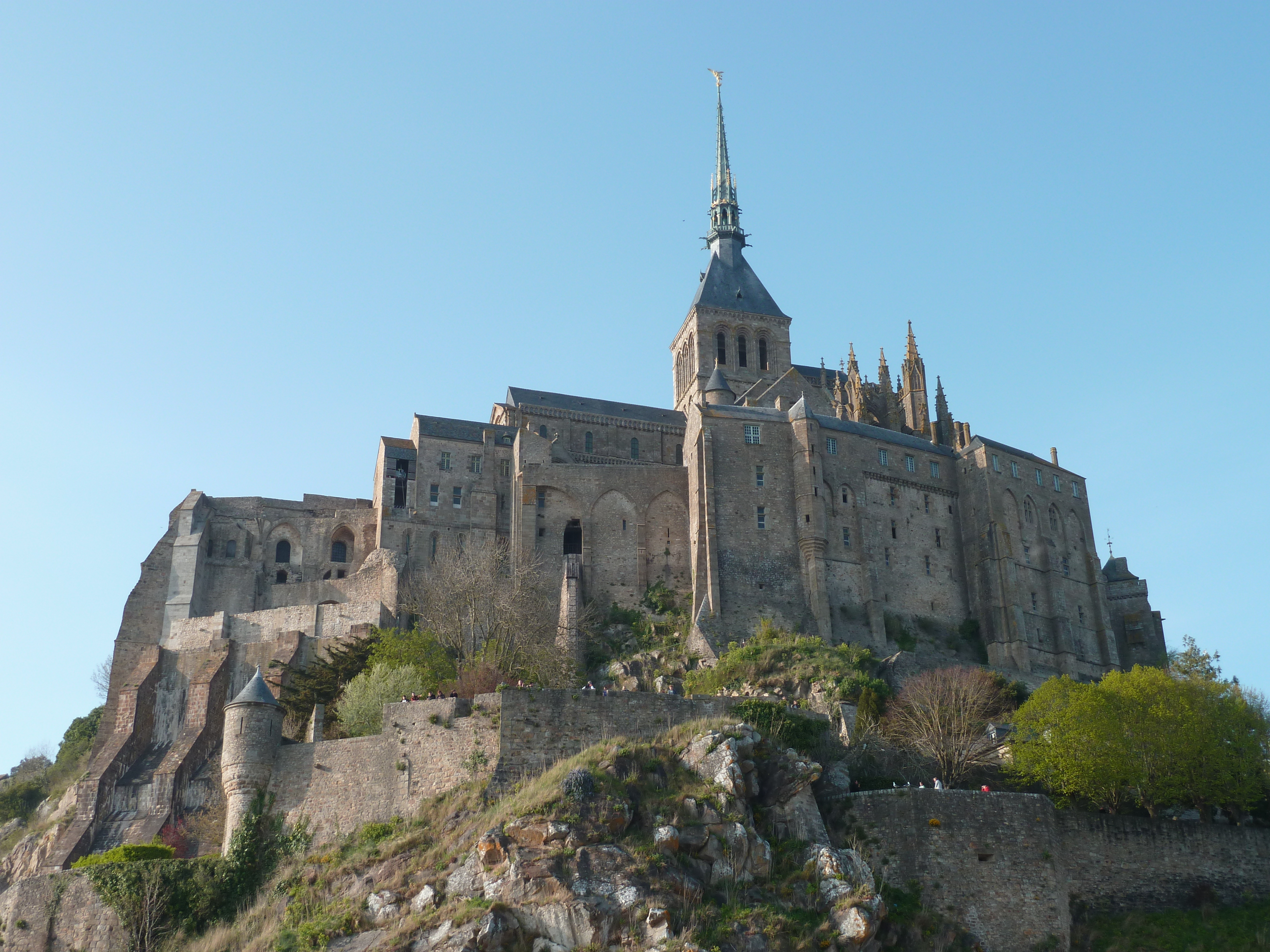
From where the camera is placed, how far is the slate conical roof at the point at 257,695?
4394cm

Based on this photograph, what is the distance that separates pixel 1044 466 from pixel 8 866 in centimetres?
5385

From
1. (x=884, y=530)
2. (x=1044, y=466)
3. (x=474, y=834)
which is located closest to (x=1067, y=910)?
(x=474, y=834)

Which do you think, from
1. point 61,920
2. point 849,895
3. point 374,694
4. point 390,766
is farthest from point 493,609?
point 849,895

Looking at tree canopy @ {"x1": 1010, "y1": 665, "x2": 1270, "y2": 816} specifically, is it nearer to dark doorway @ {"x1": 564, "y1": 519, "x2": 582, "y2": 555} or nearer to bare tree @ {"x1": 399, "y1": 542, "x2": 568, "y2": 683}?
bare tree @ {"x1": 399, "y1": 542, "x2": 568, "y2": 683}

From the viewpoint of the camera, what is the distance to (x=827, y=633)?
2516 inches

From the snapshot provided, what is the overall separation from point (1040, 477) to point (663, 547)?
69.8 feet

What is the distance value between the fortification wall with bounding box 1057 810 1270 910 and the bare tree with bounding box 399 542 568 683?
1954 centimetres

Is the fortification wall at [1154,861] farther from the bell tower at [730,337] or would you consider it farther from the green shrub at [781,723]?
the bell tower at [730,337]

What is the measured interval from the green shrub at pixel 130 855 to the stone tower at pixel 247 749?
5.90ft

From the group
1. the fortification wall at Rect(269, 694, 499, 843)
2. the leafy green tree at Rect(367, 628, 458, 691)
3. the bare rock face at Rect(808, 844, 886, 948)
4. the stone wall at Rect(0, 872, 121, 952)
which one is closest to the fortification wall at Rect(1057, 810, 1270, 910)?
the bare rock face at Rect(808, 844, 886, 948)

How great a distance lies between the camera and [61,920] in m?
41.2

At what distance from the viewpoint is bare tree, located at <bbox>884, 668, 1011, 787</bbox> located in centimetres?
4659

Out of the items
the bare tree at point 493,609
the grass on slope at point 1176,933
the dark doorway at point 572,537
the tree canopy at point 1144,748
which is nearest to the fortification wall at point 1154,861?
the grass on slope at point 1176,933

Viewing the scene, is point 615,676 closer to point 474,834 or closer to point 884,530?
point 884,530
